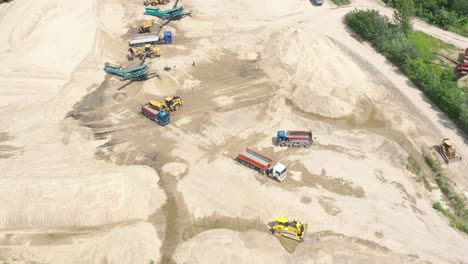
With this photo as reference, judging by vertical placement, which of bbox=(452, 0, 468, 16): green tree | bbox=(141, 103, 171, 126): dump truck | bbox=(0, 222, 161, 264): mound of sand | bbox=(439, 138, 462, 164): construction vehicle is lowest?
bbox=(0, 222, 161, 264): mound of sand

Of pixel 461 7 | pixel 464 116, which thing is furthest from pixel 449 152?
pixel 461 7

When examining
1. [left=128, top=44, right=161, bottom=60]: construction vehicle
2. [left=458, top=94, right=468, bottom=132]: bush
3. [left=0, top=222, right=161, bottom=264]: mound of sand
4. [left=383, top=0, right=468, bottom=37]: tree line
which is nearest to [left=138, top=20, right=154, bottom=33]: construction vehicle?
[left=128, top=44, right=161, bottom=60]: construction vehicle

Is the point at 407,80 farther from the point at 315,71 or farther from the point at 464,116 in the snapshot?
the point at 315,71

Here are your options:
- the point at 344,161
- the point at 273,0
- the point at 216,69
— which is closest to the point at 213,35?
the point at 216,69

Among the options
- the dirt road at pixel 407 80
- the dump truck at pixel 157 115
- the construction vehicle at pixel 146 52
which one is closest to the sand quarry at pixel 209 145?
the dirt road at pixel 407 80

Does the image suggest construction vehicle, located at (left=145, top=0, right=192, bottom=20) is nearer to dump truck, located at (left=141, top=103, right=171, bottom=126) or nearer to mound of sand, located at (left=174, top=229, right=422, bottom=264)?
dump truck, located at (left=141, top=103, right=171, bottom=126)

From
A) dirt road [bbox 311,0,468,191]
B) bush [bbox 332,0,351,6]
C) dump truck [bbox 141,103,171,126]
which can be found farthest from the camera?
bush [bbox 332,0,351,6]
